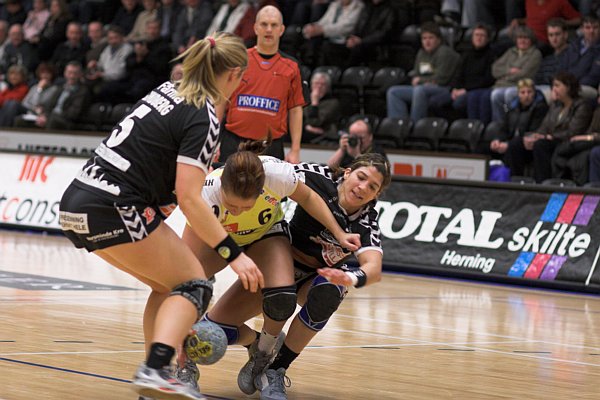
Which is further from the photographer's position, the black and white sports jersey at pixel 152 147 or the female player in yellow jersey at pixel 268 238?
the female player in yellow jersey at pixel 268 238

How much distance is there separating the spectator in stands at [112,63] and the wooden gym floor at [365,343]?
7784 mm

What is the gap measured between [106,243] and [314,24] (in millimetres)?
12738

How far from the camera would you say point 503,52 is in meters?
15.5

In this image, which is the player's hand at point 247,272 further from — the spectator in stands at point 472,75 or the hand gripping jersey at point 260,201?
the spectator in stands at point 472,75

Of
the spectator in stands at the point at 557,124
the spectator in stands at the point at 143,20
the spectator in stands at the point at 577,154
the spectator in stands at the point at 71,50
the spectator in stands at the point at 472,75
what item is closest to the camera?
the spectator in stands at the point at 577,154

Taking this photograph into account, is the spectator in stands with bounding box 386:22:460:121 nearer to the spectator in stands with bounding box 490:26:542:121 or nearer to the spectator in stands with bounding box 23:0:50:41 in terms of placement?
the spectator in stands with bounding box 490:26:542:121

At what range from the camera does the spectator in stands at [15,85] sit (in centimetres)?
1931

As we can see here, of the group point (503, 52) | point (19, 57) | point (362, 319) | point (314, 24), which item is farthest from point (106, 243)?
point (19, 57)

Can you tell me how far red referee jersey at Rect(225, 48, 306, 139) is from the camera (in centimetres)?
943

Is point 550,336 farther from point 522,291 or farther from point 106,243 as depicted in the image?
point 106,243

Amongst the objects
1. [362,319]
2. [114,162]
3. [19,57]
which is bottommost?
[19,57]

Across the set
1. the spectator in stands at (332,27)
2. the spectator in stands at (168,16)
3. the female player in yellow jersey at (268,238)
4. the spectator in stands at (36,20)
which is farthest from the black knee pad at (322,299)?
the spectator in stands at (36,20)

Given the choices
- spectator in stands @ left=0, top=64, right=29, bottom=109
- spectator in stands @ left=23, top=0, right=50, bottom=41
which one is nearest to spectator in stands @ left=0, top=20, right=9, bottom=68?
spectator in stands @ left=23, top=0, right=50, bottom=41

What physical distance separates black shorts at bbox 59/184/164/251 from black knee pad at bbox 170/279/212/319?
0.28m
